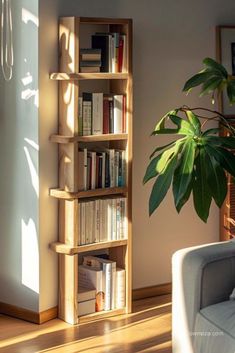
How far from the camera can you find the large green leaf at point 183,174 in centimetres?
339

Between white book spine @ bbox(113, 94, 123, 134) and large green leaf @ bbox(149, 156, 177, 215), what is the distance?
114 centimetres

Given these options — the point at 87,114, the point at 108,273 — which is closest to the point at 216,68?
the point at 87,114

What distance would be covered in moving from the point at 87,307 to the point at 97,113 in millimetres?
1063

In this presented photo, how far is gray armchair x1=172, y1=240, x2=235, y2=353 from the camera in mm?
3473

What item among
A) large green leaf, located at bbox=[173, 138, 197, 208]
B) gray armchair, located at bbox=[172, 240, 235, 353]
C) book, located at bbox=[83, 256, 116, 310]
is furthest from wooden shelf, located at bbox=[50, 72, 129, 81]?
gray armchair, located at bbox=[172, 240, 235, 353]

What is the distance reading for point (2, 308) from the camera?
4691mm

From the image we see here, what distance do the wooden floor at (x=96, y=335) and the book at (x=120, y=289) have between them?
9cm

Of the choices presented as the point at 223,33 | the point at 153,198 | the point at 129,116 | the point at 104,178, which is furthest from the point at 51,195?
the point at 223,33

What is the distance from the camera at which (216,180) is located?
11.2 feet

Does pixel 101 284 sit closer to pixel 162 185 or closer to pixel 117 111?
pixel 117 111

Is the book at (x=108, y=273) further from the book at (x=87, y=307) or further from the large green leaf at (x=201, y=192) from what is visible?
the large green leaf at (x=201, y=192)

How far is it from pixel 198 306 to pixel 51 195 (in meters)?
1.28

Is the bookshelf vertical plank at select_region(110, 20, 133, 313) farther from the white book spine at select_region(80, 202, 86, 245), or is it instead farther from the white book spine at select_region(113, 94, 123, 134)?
the white book spine at select_region(80, 202, 86, 245)

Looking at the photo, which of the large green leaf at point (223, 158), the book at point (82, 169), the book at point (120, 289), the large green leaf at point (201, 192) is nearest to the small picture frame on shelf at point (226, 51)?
the book at point (82, 169)
